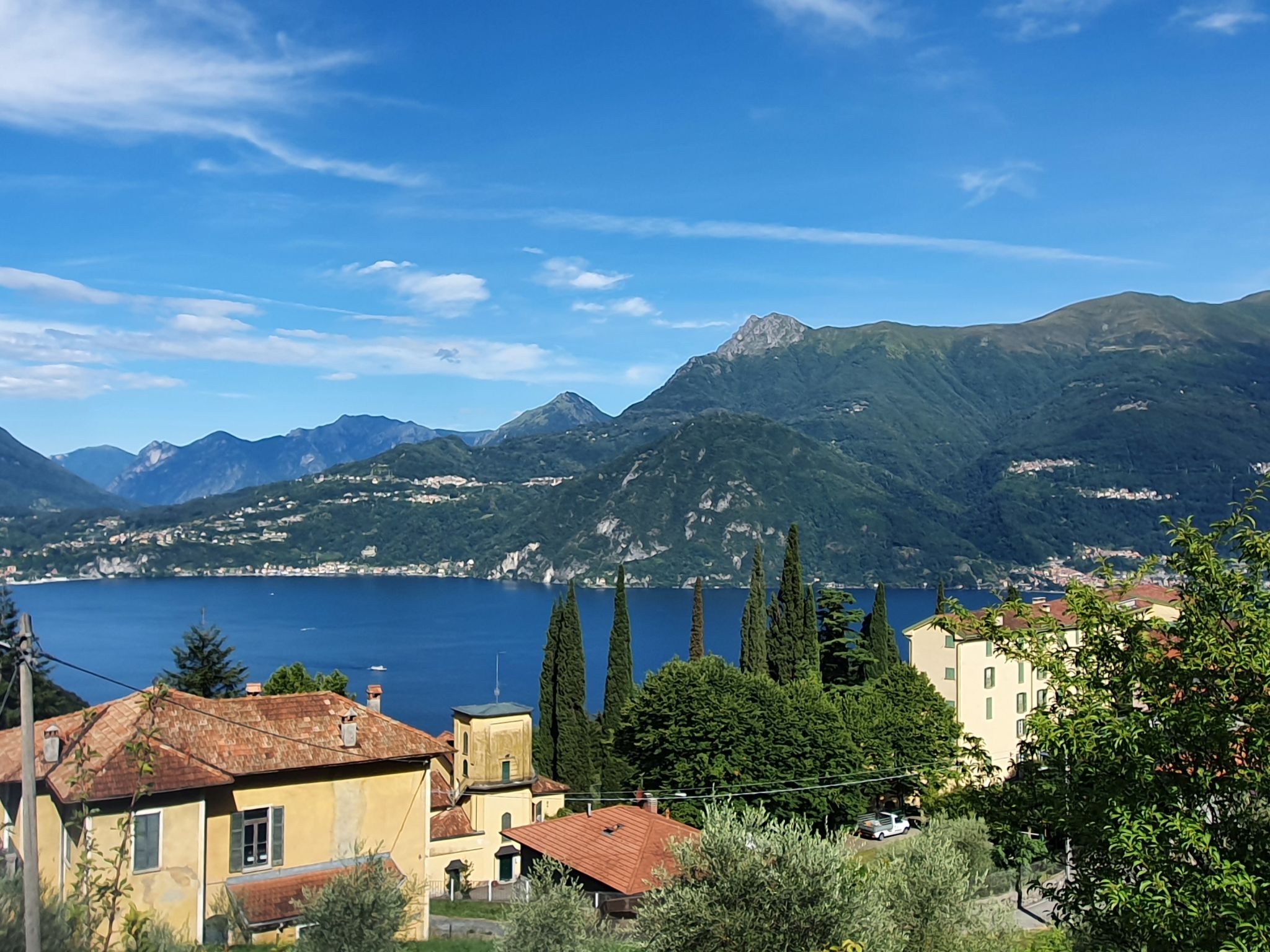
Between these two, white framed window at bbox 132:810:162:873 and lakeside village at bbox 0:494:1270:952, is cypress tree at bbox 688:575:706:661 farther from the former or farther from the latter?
white framed window at bbox 132:810:162:873

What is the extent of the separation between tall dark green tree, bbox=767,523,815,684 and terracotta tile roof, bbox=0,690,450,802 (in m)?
32.3

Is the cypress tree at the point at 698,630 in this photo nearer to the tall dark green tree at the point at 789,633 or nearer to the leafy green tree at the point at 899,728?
the tall dark green tree at the point at 789,633

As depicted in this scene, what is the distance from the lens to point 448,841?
3291 cm

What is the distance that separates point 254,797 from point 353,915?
7447 mm

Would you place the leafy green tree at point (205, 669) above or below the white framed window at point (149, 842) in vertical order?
below

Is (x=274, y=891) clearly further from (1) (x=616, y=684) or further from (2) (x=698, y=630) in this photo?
(2) (x=698, y=630)

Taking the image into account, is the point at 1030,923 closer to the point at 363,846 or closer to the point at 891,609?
the point at 363,846

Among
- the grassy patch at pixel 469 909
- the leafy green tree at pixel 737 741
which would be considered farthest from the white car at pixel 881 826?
the grassy patch at pixel 469 909

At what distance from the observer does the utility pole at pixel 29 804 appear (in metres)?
6.01

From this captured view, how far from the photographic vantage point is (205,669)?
43.6m

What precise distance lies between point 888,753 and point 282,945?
101ft

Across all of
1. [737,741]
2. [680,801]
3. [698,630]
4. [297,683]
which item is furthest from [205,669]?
[698,630]

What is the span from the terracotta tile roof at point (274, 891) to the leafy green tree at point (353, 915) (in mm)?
4846

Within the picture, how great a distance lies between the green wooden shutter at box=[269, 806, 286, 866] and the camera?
19.1m
